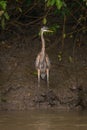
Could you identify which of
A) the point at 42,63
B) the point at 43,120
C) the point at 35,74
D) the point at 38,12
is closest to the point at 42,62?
the point at 42,63

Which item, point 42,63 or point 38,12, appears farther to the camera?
point 38,12

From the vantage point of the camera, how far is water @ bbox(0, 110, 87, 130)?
10.5 m

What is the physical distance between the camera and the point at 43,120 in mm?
11195

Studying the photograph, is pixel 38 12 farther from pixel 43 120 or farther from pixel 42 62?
pixel 43 120

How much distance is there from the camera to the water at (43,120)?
10.5m

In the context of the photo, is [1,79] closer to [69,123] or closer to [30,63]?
[30,63]

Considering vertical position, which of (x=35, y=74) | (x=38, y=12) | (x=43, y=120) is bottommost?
(x=43, y=120)

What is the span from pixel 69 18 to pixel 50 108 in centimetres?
298

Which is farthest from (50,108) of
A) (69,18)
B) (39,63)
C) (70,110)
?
(69,18)

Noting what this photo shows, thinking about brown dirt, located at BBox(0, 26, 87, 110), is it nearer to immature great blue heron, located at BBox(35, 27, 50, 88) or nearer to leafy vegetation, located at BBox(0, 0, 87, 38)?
immature great blue heron, located at BBox(35, 27, 50, 88)

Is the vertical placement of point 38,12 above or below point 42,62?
above

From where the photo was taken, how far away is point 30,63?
45.1ft

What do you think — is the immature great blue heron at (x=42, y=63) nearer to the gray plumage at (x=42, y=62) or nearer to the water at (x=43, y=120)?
the gray plumage at (x=42, y=62)

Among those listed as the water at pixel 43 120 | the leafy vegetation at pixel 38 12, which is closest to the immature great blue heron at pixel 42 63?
the leafy vegetation at pixel 38 12
